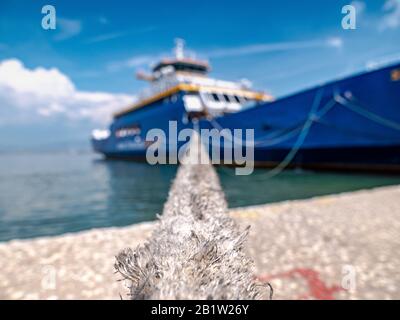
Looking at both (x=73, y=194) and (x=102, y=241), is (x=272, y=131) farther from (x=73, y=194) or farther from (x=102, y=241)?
(x=102, y=241)

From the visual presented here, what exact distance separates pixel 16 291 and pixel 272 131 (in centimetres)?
1696

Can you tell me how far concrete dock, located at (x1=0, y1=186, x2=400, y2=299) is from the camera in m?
3.87

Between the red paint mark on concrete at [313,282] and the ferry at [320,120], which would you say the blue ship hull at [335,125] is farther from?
the red paint mark on concrete at [313,282]

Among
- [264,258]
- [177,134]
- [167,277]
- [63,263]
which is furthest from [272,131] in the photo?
[167,277]

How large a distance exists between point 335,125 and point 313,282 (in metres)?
13.7

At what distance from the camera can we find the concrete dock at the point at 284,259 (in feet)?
12.7

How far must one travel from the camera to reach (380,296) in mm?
3633

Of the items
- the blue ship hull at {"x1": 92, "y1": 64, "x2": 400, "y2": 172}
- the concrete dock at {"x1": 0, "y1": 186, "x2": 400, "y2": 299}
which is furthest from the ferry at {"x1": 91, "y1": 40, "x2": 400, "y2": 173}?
the concrete dock at {"x1": 0, "y1": 186, "x2": 400, "y2": 299}

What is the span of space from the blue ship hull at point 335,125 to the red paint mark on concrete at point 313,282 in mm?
12881

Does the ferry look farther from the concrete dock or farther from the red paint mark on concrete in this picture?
the red paint mark on concrete

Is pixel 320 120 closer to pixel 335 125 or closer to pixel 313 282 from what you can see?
pixel 335 125

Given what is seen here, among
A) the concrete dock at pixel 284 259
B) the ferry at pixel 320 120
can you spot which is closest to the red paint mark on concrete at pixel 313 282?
the concrete dock at pixel 284 259

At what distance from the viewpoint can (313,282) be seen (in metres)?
4.08


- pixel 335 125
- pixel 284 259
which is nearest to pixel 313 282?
pixel 284 259
